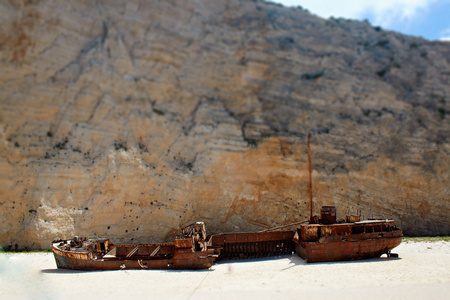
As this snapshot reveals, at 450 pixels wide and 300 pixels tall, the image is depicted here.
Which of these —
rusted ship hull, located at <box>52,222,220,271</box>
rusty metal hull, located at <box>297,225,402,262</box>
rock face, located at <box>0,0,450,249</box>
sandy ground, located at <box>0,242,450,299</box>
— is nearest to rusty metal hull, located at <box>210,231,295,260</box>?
sandy ground, located at <box>0,242,450,299</box>

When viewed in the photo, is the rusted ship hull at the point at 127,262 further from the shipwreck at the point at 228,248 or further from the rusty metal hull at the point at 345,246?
the rusty metal hull at the point at 345,246

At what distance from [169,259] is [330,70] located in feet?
64.0

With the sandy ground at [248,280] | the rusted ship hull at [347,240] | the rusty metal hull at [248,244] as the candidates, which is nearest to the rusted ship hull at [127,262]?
the sandy ground at [248,280]

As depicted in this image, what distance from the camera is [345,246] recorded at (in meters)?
Result: 13.4

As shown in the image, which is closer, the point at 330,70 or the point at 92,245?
the point at 92,245

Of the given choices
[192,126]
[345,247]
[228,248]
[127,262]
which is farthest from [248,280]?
[192,126]

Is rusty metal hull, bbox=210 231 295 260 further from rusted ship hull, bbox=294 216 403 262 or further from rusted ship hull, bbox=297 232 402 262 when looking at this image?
rusted ship hull, bbox=297 232 402 262

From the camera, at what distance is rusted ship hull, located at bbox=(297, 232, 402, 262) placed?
13383 millimetres

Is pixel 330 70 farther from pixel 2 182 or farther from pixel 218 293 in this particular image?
pixel 2 182

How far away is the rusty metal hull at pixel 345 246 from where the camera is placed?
13.4 metres

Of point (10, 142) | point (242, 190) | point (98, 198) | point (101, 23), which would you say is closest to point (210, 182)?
point (242, 190)

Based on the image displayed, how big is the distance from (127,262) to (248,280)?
4819 mm

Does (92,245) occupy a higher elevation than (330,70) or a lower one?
lower

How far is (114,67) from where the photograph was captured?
2142 centimetres
